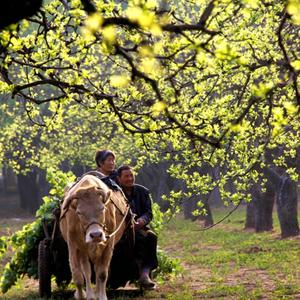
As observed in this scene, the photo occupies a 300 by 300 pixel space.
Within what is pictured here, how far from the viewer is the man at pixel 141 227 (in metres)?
13.2

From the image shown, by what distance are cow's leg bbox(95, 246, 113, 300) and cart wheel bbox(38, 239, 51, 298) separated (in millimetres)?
1289

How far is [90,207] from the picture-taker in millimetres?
11344

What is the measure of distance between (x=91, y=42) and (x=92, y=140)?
1382 inches

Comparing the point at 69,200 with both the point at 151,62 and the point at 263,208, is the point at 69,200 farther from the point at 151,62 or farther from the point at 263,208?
the point at 263,208

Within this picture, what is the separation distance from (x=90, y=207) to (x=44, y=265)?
1.95 m

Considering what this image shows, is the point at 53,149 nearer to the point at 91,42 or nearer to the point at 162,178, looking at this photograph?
the point at 162,178

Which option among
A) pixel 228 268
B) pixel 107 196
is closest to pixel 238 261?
pixel 228 268

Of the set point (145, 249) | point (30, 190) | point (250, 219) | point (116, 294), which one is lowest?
point (116, 294)

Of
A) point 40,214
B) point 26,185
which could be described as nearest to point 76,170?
point 26,185

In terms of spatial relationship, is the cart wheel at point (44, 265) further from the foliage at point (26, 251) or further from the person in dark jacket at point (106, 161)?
the person in dark jacket at point (106, 161)

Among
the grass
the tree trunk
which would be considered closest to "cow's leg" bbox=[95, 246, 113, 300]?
the grass

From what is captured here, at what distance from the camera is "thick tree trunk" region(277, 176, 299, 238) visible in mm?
26914

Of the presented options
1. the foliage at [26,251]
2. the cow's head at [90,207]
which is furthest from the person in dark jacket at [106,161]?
the cow's head at [90,207]

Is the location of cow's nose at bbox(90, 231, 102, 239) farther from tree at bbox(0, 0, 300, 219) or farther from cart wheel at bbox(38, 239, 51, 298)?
cart wheel at bbox(38, 239, 51, 298)
